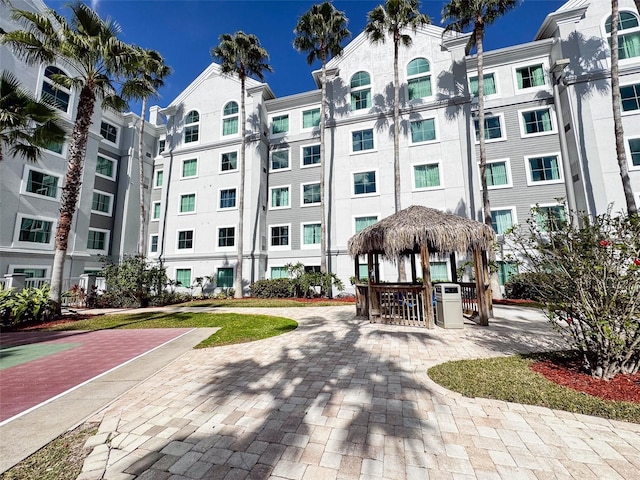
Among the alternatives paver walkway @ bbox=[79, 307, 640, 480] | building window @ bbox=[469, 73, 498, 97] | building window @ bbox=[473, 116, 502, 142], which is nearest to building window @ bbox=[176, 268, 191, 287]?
paver walkway @ bbox=[79, 307, 640, 480]

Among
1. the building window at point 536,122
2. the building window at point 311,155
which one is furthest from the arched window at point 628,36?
the building window at point 311,155

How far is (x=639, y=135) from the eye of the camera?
53.0ft

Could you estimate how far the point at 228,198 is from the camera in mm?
23375

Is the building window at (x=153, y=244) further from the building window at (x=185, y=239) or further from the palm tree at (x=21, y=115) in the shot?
the palm tree at (x=21, y=115)

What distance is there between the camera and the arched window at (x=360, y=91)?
73.3 feet

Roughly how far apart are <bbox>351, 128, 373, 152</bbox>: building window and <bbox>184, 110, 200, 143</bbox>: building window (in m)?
14.9

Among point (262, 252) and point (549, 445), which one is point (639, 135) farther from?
point (262, 252)

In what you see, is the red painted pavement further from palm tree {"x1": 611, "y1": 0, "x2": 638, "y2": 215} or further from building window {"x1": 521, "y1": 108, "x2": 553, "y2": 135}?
building window {"x1": 521, "y1": 108, "x2": 553, "y2": 135}

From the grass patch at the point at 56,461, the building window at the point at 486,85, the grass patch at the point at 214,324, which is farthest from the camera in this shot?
the building window at the point at 486,85

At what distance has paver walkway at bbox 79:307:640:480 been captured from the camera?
8.73ft

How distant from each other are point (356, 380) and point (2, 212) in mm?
25408

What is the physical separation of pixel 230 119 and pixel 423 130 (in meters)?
16.9

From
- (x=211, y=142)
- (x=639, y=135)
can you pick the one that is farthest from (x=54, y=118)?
(x=639, y=135)

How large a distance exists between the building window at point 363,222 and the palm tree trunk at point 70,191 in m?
→ 16.5
